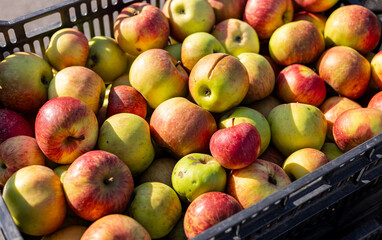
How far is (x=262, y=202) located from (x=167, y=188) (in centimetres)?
47

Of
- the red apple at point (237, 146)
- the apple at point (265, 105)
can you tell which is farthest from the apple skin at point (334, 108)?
the red apple at point (237, 146)

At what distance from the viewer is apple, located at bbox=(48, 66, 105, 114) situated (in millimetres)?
1836

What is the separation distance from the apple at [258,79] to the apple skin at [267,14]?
0.39 meters

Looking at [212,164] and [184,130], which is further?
[184,130]

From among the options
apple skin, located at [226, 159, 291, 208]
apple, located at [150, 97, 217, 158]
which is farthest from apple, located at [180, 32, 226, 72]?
apple skin, located at [226, 159, 291, 208]

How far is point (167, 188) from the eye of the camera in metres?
1.64

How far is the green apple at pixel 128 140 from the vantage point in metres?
1.74

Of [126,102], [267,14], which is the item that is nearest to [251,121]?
[126,102]

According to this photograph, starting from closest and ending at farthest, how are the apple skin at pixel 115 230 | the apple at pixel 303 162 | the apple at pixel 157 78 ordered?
1. the apple skin at pixel 115 230
2. the apple at pixel 303 162
3. the apple at pixel 157 78

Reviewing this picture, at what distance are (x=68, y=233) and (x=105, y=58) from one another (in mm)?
1055

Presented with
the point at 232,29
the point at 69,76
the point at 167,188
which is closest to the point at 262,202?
the point at 167,188

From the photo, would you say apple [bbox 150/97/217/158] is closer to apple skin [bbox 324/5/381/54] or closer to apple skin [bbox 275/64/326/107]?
apple skin [bbox 275/64/326/107]

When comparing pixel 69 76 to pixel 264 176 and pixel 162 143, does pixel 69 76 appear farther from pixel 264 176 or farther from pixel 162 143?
pixel 264 176

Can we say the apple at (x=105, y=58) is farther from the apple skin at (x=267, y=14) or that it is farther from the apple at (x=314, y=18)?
the apple at (x=314, y=18)
